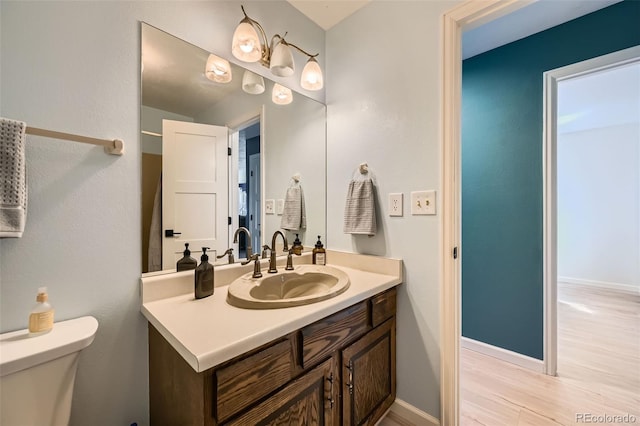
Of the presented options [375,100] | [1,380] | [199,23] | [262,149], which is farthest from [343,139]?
[1,380]

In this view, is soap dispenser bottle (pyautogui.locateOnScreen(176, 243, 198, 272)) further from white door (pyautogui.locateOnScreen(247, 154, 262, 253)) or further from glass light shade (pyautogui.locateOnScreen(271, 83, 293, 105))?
glass light shade (pyautogui.locateOnScreen(271, 83, 293, 105))

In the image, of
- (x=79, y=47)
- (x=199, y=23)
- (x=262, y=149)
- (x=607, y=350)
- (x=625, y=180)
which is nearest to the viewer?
(x=79, y=47)

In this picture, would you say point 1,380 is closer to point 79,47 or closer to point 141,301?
point 141,301

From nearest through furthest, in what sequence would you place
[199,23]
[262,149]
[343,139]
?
[199,23], [262,149], [343,139]

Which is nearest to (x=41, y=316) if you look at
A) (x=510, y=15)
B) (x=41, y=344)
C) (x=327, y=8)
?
(x=41, y=344)

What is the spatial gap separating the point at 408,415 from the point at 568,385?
1.16m

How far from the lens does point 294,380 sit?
87 centimetres

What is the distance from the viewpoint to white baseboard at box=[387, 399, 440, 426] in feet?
4.32

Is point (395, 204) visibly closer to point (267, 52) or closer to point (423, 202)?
point (423, 202)

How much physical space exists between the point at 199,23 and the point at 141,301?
4.03 ft

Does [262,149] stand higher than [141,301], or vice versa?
[262,149]

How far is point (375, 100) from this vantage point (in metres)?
1.53

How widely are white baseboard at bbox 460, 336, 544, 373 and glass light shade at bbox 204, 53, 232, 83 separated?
2380 mm

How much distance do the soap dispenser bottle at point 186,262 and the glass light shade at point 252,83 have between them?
869 millimetres
